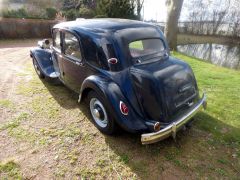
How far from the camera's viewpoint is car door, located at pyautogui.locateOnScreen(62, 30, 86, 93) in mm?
3663

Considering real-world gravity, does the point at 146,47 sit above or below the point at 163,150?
above

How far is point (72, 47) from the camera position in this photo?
3.88 meters

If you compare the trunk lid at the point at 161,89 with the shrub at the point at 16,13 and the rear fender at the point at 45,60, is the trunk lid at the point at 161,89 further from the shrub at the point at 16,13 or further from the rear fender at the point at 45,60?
the shrub at the point at 16,13

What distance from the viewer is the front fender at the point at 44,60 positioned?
16.7 feet

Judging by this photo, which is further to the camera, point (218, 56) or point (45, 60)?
point (218, 56)

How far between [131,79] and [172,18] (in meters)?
8.85

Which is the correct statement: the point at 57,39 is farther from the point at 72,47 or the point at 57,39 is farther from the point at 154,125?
the point at 154,125

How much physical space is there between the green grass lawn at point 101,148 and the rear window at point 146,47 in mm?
1480

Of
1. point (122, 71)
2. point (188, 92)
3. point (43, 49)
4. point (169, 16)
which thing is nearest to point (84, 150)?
point (122, 71)

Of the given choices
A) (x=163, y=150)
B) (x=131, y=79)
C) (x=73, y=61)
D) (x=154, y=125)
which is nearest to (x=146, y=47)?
(x=131, y=79)

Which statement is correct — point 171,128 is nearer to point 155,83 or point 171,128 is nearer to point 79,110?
point 155,83

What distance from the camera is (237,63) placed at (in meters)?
12.3

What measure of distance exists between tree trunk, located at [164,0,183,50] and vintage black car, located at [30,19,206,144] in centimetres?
749

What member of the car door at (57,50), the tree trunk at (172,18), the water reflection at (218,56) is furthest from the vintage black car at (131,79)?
the water reflection at (218,56)
